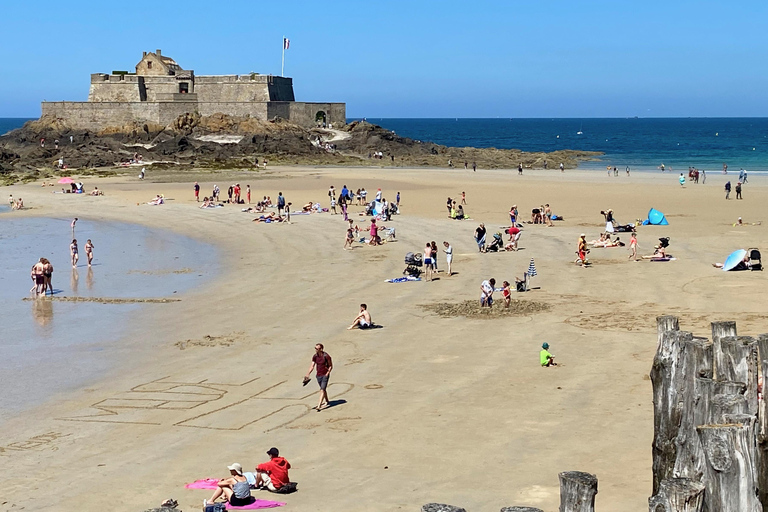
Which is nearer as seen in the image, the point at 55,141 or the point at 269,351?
the point at 269,351

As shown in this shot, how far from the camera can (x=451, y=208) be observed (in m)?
37.2

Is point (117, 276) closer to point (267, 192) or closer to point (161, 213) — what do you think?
point (161, 213)

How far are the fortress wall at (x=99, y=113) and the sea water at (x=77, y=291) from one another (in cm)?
4329

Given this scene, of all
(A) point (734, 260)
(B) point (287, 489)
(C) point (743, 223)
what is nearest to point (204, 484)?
(B) point (287, 489)

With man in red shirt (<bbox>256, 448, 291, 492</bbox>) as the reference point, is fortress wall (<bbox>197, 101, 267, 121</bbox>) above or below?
above

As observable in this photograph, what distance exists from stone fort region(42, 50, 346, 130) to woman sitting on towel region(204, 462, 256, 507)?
7276cm

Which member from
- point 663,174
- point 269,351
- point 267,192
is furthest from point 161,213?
point 663,174

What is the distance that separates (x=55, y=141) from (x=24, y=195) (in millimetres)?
32450

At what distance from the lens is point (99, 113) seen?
83250mm

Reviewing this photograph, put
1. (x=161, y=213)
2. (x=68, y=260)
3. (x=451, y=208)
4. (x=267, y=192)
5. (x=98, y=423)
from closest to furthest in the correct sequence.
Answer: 1. (x=98, y=423)
2. (x=68, y=260)
3. (x=451, y=208)
4. (x=161, y=213)
5. (x=267, y=192)

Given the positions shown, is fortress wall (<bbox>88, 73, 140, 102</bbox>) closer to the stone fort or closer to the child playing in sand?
the stone fort

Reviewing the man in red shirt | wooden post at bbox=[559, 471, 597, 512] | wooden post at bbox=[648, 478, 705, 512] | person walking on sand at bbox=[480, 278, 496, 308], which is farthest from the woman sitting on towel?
person walking on sand at bbox=[480, 278, 496, 308]

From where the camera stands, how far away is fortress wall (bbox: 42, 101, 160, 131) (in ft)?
266

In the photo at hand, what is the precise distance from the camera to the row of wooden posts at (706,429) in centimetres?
517
